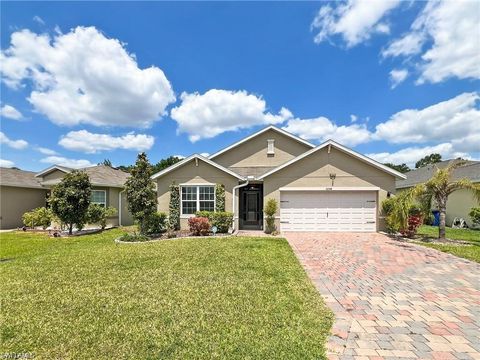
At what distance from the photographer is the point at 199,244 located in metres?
11.5

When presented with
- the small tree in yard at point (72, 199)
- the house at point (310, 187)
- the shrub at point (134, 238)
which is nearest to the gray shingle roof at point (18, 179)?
the small tree in yard at point (72, 199)

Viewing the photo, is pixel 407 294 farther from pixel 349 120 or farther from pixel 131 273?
pixel 349 120

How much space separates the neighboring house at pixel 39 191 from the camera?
61.3 feet

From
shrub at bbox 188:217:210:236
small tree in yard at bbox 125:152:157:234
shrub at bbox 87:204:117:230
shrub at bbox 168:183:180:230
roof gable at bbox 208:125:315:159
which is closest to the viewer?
small tree in yard at bbox 125:152:157:234

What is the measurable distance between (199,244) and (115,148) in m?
32.3

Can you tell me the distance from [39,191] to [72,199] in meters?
8.62

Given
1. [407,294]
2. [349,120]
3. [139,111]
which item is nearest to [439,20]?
[407,294]

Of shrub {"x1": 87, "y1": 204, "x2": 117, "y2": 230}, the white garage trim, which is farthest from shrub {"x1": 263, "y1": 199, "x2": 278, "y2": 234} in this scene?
shrub {"x1": 87, "y1": 204, "x2": 117, "y2": 230}

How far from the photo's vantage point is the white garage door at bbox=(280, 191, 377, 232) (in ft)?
50.7

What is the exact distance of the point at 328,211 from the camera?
15688 mm

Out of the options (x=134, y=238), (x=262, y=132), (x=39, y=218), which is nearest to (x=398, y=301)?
(x=134, y=238)

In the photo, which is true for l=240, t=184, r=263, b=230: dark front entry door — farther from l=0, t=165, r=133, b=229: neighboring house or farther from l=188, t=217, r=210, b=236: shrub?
l=0, t=165, r=133, b=229: neighboring house

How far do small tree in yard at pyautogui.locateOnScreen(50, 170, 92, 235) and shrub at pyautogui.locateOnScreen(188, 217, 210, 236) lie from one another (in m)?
7.19

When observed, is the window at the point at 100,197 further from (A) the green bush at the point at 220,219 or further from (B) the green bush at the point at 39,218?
(A) the green bush at the point at 220,219
